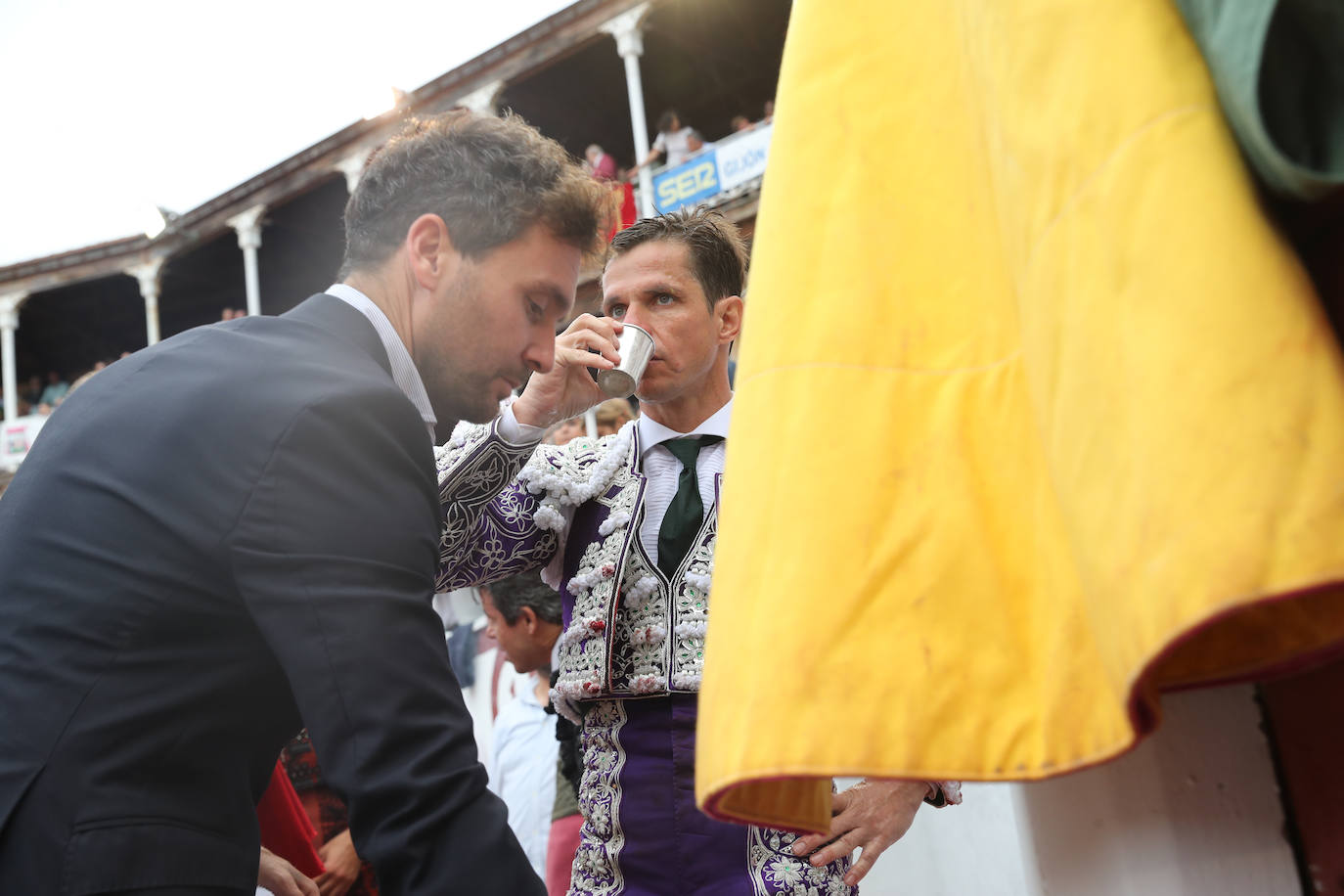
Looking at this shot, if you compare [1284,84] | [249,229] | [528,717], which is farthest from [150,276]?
[1284,84]

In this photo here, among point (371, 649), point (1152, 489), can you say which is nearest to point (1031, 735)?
point (1152, 489)

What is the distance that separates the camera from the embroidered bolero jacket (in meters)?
1.90

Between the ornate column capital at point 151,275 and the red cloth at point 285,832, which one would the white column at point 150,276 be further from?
the red cloth at point 285,832

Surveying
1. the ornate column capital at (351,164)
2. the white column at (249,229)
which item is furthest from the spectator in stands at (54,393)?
the ornate column capital at (351,164)

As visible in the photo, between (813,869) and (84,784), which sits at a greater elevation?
(84,784)

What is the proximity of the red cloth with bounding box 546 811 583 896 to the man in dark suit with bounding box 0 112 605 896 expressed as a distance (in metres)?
2.19

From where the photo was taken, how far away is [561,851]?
3.44 meters

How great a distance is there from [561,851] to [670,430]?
6.19 feet

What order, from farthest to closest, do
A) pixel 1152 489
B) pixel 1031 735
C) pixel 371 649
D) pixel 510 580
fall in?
pixel 510 580 < pixel 371 649 < pixel 1031 735 < pixel 1152 489

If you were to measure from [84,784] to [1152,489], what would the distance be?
1130 mm

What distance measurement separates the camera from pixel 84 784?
1.12 meters

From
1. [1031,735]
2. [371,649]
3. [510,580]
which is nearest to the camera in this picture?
[1031,735]

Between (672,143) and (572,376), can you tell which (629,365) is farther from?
(672,143)

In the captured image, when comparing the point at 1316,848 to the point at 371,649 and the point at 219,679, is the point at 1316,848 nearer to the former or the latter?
the point at 371,649
